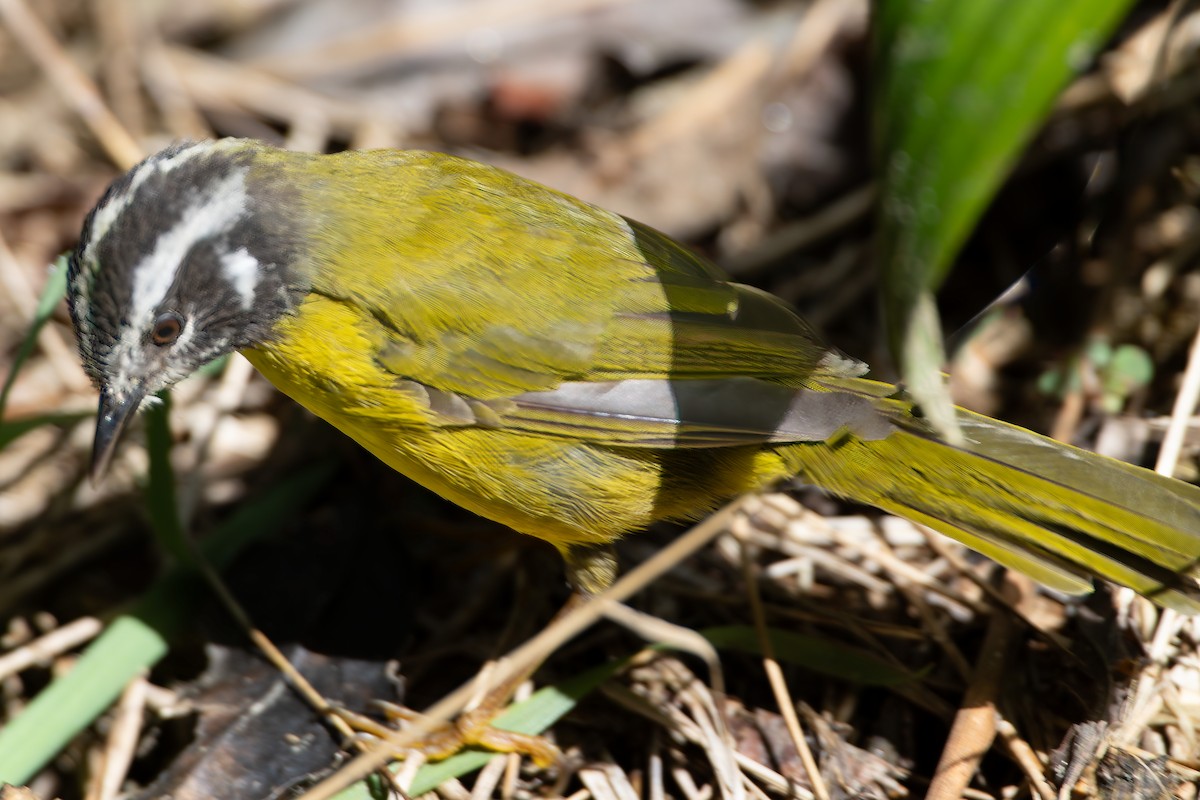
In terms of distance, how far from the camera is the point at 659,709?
329 centimetres

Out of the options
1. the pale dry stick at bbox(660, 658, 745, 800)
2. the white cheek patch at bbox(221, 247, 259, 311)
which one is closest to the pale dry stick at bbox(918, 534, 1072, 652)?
the pale dry stick at bbox(660, 658, 745, 800)

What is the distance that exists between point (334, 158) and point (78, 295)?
865mm

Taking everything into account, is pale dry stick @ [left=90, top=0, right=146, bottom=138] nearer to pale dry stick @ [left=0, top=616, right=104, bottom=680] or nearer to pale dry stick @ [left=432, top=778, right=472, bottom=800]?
pale dry stick @ [left=0, top=616, right=104, bottom=680]

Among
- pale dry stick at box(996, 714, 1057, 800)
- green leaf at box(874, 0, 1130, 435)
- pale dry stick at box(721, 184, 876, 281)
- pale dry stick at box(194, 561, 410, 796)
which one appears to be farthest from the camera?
pale dry stick at box(721, 184, 876, 281)

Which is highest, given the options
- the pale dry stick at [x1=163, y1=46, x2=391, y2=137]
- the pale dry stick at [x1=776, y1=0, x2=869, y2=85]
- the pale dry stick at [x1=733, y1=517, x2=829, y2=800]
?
the pale dry stick at [x1=776, y1=0, x2=869, y2=85]

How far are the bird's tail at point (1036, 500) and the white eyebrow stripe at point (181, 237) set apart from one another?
5.84 ft

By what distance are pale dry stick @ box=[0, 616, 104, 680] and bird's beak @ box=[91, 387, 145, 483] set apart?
0.85 metres

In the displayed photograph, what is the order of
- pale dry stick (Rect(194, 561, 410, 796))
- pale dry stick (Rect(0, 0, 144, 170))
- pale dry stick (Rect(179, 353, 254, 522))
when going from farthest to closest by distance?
pale dry stick (Rect(0, 0, 144, 170)), pale dry stick (Rect(179, 353, 254, 522)), pale dry stick (Rect(194, 561, 410, 796))

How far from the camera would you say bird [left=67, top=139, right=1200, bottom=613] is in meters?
2.90

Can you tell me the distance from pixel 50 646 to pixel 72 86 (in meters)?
2.82

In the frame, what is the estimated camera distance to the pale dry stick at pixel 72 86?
5055 mm

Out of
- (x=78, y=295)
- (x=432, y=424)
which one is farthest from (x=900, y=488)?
(x=78, y=295)

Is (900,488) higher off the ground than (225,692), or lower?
higher

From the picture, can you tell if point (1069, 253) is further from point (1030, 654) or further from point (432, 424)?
point (432, 424)
